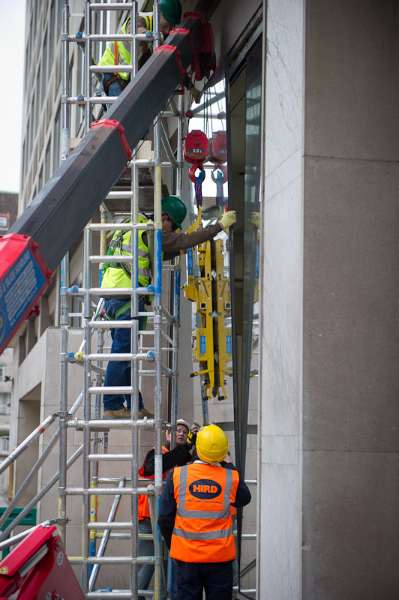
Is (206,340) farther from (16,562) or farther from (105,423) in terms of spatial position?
(16,562)

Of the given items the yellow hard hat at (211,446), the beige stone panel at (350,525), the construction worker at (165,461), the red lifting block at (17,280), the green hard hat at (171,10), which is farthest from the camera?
the green hard hat at (171,10)

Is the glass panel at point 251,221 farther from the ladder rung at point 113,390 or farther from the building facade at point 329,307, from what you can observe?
the building facade at point 329,307

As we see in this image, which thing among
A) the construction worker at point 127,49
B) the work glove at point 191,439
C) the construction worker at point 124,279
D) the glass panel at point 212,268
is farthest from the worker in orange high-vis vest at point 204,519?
the construction worker at point 127,49

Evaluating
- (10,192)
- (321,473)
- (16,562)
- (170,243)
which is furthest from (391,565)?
(10,192)

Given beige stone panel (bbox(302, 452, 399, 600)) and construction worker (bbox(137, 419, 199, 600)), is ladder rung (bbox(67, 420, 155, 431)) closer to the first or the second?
construction worker (bbox(137, 419, 199, 600))

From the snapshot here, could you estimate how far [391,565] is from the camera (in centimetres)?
451

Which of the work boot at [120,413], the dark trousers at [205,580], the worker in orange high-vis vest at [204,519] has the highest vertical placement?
the work boot at [120,413]

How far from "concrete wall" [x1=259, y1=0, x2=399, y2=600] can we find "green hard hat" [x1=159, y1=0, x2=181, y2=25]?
10.2ft

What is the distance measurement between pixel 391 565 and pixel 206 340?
159 inches

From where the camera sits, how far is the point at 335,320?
15.6 ft

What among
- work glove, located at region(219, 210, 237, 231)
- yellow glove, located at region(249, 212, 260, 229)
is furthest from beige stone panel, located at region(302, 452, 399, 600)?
yellow glove, located at region(249, 212, 260, 229)

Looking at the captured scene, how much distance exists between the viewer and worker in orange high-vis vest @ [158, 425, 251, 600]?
5.73 metres

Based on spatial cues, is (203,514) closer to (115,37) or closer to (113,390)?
(113,390)

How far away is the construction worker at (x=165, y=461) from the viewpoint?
7094 millimetres
